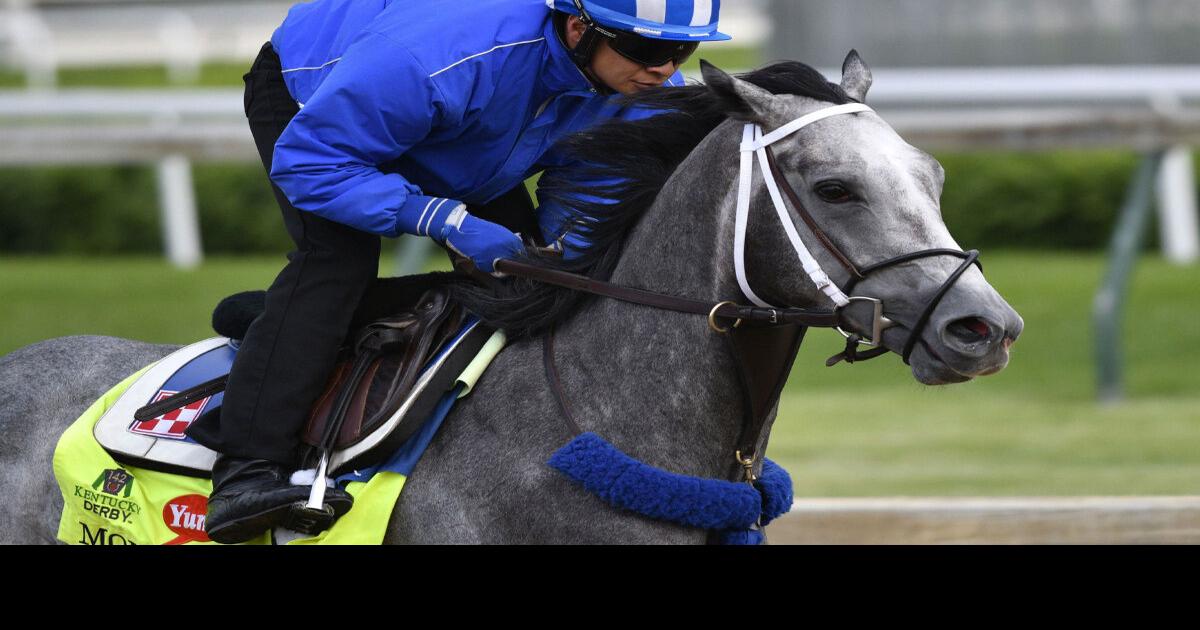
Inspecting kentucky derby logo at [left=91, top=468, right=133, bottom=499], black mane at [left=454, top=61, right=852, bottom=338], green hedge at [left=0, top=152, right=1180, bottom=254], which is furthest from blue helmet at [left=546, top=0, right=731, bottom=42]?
green hedge at [left=0, top=152, right=1180, bottom=254]

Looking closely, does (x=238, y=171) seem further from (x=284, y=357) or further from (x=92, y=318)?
(x=284, y=357)

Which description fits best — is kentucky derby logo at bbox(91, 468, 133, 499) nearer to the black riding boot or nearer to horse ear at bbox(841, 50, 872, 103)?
the black riding boot

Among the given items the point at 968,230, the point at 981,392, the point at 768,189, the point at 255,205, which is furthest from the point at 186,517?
the point at 255,205

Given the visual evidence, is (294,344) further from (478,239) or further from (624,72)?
(624,72)

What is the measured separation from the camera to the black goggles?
9.81ft

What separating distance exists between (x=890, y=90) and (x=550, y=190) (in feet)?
18.2

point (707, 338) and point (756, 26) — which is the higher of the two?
point (707, 338)

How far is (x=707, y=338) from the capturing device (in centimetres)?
286

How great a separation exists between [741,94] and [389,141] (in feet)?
2.27

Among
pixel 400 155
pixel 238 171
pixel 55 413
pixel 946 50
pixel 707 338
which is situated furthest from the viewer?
pixel 238 171

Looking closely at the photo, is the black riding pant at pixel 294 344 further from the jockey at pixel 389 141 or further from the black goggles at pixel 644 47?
the black goggles at pixel 644 47

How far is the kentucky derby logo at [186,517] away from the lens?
10.4 ft

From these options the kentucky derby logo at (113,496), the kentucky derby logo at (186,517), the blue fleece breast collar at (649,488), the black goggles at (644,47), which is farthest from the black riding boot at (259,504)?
the black goggles at (644,47)

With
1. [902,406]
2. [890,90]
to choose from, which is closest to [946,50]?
[890,90]
